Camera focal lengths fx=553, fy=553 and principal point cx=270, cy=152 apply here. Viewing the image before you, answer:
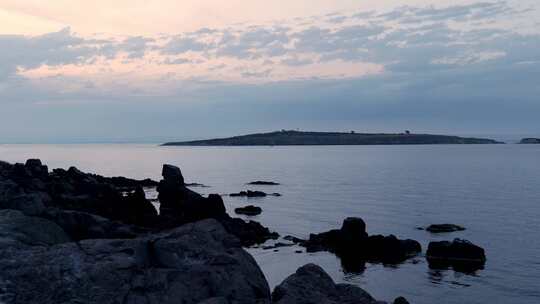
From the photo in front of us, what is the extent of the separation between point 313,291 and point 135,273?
14.6ft

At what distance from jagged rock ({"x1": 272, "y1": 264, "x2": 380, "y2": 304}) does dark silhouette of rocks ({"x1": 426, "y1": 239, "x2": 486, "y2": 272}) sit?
66.1 feet

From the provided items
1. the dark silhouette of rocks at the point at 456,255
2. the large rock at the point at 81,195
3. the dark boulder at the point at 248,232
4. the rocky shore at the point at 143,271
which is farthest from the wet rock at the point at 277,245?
the rocky shore at the point at 143,271

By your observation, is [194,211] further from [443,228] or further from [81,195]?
[443,228]

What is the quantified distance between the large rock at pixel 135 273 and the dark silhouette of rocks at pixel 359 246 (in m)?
21.0

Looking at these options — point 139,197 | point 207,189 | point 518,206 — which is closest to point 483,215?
point 518,206

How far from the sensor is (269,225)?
163 feet

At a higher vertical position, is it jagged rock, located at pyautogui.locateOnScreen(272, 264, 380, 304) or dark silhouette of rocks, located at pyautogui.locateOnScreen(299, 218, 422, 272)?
jagged rock, located at pyautogui.locateOnScreen(272, 264, 380, 304)

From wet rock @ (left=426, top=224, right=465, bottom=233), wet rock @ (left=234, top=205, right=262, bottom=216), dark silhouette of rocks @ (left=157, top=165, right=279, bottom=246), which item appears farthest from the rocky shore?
wet rock @ (left=234, top=205, right=262, bottom=216)

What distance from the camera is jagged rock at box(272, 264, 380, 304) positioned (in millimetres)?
13594

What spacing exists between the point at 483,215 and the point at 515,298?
3039 cm

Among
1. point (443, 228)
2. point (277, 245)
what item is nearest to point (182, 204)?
point (277, 245)

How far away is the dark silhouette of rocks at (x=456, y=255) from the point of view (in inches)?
1324

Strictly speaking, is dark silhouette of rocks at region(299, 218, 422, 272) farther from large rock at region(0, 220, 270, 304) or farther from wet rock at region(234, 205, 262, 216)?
large rock at region(0, 220, 270, 304)

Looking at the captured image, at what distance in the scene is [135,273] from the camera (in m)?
13.3
